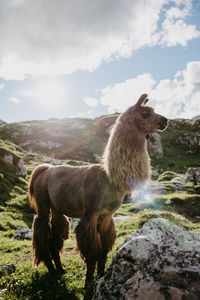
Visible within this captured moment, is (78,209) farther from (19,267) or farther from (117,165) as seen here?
(19,267)

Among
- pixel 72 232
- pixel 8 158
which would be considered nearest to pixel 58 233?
pixel 72 232

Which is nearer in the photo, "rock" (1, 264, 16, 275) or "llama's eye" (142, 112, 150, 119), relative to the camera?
"llama's eye" (142, 112, 150, 119)

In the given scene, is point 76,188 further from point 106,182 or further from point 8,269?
point 8,269

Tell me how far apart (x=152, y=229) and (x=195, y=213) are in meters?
14.4

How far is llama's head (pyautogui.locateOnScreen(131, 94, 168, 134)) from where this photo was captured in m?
4.63

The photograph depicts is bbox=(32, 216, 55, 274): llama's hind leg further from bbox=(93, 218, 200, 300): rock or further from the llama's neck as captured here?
A: bbox=(93, 218, 200, 300): rock

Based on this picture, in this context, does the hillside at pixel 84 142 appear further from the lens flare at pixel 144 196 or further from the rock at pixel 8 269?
the rock at pixel 8 269

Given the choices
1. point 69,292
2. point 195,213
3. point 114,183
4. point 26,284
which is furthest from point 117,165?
point 195,213

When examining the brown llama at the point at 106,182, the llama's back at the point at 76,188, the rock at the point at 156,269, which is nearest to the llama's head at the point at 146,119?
the brown llama at the point at 106,182

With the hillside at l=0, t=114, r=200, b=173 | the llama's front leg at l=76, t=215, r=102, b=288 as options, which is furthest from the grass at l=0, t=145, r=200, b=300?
the hillside at l=0, t=114, r=200, b=173

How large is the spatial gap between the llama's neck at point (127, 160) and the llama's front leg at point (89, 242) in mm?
1064

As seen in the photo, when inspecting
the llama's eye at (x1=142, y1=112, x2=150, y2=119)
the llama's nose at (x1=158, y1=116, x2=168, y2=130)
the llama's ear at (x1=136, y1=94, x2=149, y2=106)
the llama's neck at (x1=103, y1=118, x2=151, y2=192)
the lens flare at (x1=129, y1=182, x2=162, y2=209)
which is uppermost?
the llama's ear at (x1=136, y1=94, x2=149, y2=106)

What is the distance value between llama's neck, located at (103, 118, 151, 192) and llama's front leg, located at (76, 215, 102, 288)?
106cm

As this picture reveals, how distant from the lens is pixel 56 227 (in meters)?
6.09
